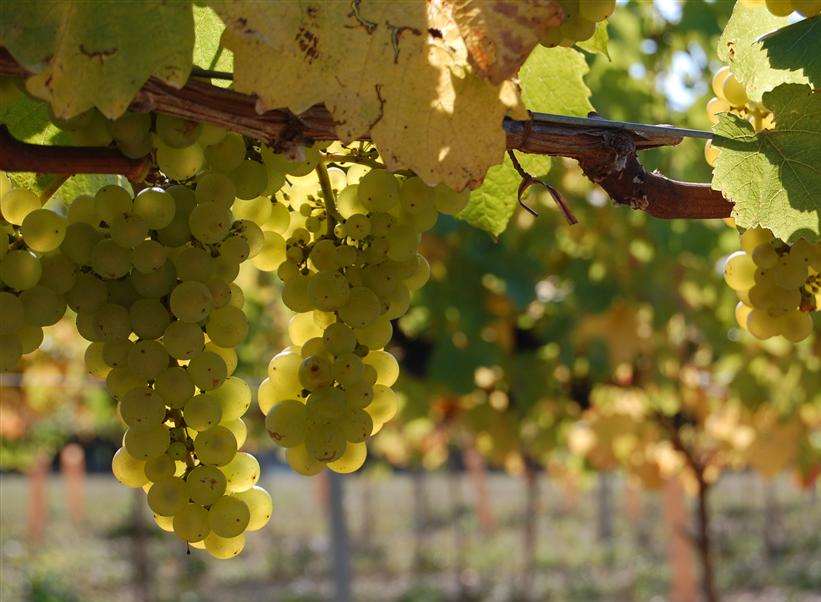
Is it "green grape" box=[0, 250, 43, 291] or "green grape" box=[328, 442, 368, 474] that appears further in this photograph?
"green grape" box=[328, 442, 368, 474]

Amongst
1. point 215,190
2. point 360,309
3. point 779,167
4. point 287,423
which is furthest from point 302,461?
point 779,167

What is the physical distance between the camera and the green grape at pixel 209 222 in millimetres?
750

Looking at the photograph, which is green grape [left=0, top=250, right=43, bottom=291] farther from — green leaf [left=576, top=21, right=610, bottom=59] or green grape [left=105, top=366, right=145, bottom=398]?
green leaf [left=576, top=21, right=610, bottom=59]

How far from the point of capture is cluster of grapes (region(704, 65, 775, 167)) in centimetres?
92

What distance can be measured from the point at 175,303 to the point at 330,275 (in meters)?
0.14

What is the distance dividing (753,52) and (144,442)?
0.62 m

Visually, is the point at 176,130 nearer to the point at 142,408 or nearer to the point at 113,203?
the point at 113,203

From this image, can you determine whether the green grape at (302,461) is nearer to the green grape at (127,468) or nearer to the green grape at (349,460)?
the green grape at (349,460)

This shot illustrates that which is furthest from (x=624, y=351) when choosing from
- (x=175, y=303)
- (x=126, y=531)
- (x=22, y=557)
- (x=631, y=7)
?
(x=22, y=557)

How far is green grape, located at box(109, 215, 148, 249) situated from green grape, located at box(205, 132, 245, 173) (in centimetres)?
8

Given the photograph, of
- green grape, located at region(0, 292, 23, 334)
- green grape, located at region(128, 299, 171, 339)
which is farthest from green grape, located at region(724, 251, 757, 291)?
green grape, located at region(0, 292, 23, 334)

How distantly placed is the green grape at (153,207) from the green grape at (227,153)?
2.0 inches

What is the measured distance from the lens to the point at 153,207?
2.42 ft

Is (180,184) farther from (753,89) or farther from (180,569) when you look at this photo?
(180,569)
